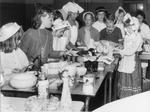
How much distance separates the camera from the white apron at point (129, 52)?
3.55 meters

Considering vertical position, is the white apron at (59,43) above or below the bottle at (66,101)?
above

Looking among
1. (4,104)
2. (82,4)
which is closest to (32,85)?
(4,104)

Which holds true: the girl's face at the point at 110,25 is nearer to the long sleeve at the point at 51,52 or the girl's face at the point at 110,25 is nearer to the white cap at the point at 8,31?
the long sleeve at the point at 51,52

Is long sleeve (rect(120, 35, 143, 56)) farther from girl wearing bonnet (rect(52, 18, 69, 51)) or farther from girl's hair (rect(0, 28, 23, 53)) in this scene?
girl's hair (rect(0, 28, 23, 53))

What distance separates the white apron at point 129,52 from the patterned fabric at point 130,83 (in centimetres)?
7

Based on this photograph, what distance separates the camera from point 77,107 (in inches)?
64.6

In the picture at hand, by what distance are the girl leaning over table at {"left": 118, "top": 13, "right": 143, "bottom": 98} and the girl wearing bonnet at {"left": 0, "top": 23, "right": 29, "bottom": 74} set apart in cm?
144

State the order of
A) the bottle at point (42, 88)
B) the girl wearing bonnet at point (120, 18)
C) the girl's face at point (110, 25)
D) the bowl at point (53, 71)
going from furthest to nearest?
the girl wearing bonnet at point (120, 18)
the girl's face at point (110, 25)
the bowl at point (53, 71)
the bottle at point (42, 88)

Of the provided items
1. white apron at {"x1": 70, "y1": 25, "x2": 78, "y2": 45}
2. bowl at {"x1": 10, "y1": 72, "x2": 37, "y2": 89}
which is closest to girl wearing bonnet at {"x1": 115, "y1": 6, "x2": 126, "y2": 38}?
white apron at {"x1": 70, "y1": 25, "x2": 78, "y2": 45}

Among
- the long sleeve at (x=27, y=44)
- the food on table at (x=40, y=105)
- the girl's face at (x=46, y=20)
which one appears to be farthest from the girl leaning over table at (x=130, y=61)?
the food on table at (x=40, y=105)

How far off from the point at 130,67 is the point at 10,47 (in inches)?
65.3

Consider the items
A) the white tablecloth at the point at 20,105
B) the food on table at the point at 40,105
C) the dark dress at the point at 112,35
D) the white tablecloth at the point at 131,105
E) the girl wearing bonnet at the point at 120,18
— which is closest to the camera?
the white tablecloth at the point at 131,105

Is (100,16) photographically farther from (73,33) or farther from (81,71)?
(81,71)

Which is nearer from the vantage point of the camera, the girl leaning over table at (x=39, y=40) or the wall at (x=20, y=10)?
the girl leaning over table at (x=39, y=40)
